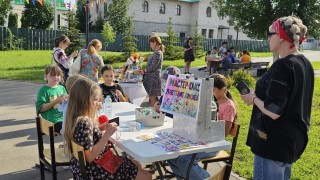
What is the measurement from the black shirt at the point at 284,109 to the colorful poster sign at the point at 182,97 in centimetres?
54

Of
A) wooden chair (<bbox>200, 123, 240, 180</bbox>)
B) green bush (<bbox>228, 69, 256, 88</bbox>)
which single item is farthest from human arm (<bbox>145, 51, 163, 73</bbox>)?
green bush (<bbox>228, 69, 256, 88</bbox>)

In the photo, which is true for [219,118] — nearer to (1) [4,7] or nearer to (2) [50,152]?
(2) [50,152]

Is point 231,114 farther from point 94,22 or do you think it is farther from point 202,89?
point 94,22

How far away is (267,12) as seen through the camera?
15.7 m

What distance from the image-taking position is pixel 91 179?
2.86 meters

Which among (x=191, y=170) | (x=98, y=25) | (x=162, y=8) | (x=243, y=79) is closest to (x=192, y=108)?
(x=191, y=170)

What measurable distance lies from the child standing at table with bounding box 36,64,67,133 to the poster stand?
67.1 inches

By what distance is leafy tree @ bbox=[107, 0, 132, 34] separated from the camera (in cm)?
3934

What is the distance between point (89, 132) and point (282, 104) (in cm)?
150

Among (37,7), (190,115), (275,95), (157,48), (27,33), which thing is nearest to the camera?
(275,95)

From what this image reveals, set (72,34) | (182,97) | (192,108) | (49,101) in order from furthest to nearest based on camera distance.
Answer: (72,34)
(49,101)
(182,97)
(192,108)

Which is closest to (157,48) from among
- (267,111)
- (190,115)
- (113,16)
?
(190,115)

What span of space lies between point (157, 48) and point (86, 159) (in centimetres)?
441

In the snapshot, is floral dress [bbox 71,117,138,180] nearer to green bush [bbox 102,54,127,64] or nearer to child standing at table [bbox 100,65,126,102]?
child standing at table [bbox 100,65,126,102]
